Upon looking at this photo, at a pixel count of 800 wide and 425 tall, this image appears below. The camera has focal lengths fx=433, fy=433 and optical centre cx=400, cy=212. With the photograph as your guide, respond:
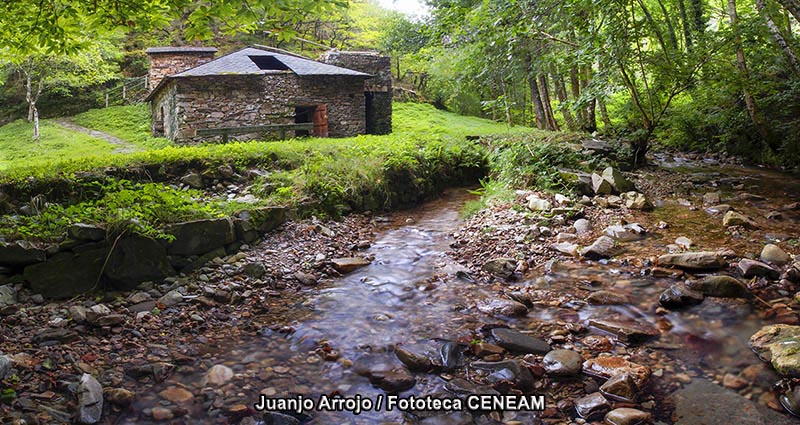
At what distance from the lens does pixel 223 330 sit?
3.80 meters

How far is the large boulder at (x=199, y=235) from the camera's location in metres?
4.80

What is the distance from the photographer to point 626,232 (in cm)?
555

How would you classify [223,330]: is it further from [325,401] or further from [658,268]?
[658,268]

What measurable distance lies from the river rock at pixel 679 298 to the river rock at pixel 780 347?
571 millimetres

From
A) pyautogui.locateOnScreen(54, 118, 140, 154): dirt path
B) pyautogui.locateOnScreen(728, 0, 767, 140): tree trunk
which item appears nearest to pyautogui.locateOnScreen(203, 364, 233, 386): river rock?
pyautogui.locateOnScreen(728, 0, 767, 140): tree trunk

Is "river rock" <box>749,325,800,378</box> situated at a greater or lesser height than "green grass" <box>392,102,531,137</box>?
lesser

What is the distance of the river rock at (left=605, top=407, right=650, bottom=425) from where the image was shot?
2.41 metres

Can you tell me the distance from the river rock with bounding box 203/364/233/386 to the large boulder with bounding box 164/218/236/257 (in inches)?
83.2

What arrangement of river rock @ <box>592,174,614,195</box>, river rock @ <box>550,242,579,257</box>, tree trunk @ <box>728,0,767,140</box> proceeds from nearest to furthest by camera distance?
1. river rock @ <box>550,242,579,257</box>
2. river rock @ <box>592,174,614,195</box>
3. tree trunk @ <box>728,0,767,140</box>

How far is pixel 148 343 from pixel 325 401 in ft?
5.49

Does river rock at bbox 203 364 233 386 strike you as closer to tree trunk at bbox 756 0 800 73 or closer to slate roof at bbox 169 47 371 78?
tree trunk at bbox 756 0 800 73

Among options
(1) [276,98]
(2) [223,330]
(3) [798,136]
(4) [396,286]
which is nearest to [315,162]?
(4) [396,286]

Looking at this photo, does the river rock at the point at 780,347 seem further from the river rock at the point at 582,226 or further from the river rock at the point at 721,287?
the river rock at the point at 582,226

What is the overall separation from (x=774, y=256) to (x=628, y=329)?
2.23 metres
